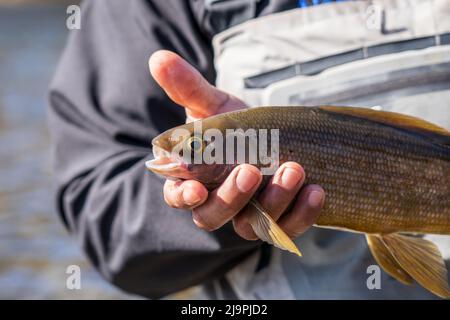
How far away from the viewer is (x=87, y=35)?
3.04 m

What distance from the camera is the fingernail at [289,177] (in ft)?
6.65

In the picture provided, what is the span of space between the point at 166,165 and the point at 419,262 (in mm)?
751

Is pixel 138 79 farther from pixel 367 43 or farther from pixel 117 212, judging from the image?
pixel 367 43

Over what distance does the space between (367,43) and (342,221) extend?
2.60 feet

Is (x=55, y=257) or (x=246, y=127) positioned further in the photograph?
(x=55, y=257)

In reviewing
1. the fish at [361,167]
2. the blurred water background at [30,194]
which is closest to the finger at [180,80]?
the fish at [361,167]

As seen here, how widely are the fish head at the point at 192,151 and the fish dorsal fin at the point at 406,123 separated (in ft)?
1.15

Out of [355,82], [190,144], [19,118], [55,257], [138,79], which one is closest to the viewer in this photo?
[190,144]

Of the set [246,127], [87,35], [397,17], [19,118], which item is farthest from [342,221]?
[19,118]

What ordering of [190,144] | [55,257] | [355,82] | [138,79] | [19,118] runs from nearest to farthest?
[190,144]
[355,82]
[138,79]
[55,257]
[19,118]

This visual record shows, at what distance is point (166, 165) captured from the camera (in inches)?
80.7

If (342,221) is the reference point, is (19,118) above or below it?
above

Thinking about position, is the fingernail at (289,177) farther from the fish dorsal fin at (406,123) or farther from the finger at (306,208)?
the fish dorsal fin at (406,123)

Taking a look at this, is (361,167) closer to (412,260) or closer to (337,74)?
(412,260)
